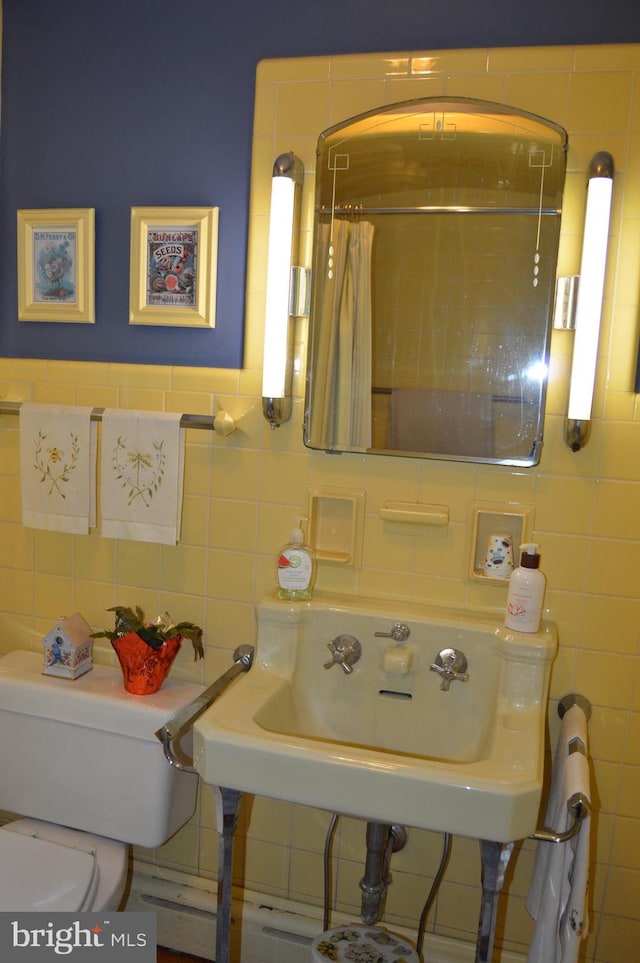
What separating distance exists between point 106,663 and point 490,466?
3.25ft

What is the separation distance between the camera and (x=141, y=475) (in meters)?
1.64

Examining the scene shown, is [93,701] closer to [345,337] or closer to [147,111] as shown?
[345,337]

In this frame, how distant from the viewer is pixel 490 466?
1.48 meters

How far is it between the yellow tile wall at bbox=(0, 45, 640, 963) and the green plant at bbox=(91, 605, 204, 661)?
5 cm

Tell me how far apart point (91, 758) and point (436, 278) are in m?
1.20

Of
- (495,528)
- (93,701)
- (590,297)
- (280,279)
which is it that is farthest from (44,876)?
(590,297)

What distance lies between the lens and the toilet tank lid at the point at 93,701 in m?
1.54

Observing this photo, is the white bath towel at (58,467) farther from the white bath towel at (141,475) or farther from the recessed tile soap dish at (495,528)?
the recessed tile soap dish at (495,528)

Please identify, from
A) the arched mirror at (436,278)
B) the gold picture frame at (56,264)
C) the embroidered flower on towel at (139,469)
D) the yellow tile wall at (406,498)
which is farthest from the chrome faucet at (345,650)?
the gold picture frame at (56,264)

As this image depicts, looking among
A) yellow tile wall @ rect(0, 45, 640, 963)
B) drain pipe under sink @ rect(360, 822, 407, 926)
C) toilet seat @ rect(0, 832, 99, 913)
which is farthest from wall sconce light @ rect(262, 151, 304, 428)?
toilet seat @ rect(0, 832, 99, 913)

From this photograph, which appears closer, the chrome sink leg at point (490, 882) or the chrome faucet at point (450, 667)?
the chrome sink leg at point (490, 882)

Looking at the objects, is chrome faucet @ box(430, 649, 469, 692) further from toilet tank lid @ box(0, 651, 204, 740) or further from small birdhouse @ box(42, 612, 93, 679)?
small birdhouse @ box(42, 612, 93, 679)

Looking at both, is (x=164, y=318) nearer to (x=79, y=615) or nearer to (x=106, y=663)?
(x=79, y=615)

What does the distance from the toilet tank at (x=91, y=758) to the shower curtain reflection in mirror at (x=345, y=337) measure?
67cm
